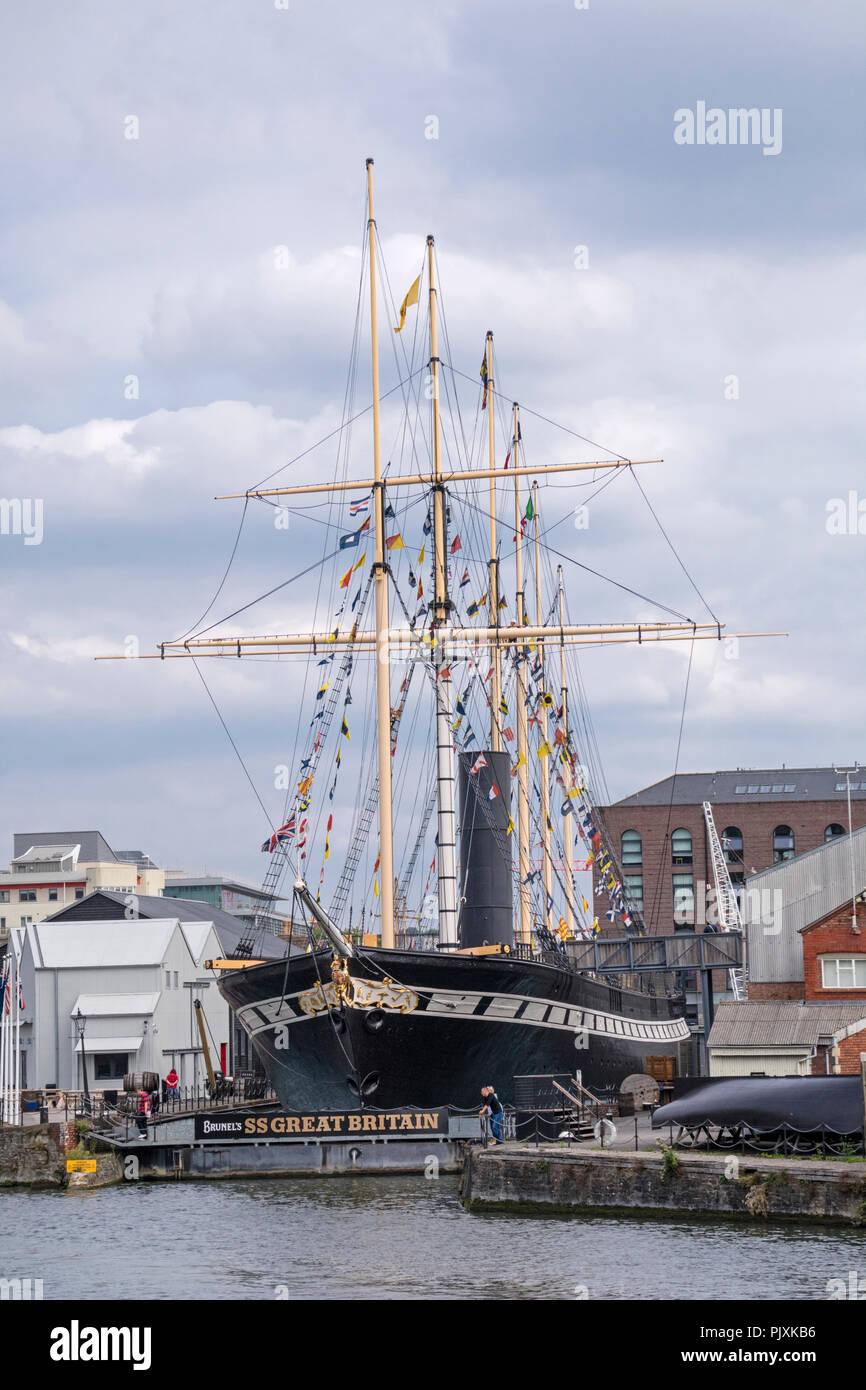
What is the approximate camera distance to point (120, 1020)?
193 ft

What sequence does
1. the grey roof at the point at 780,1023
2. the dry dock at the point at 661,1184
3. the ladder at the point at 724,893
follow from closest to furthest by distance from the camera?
the dry dock at the point at 661,1184 < the grey roof at the point at 780,1023 < the ladder at the point at 724,893

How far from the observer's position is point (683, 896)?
313 ft

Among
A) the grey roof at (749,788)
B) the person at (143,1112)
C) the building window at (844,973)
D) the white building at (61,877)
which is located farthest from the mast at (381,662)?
the white building at (61,877)

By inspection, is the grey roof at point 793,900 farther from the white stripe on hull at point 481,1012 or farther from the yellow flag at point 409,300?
the yellow flag at point 409,300

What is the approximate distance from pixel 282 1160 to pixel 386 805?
10.5 meters

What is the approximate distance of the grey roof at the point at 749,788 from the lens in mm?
96375

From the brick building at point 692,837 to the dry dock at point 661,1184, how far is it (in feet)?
210

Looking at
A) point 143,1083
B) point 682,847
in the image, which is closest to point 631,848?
point 682,847

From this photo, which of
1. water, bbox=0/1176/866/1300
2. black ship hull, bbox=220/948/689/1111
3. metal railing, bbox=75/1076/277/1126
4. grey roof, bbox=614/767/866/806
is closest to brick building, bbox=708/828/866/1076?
black ship hull, bbox=220/948/689/1111

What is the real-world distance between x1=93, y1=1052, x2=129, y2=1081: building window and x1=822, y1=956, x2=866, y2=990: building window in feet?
88.9

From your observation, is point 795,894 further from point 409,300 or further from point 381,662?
point 409,300

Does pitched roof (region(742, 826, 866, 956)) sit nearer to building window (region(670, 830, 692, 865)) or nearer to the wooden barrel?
the wooden barrel

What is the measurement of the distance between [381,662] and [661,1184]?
20601 mm
